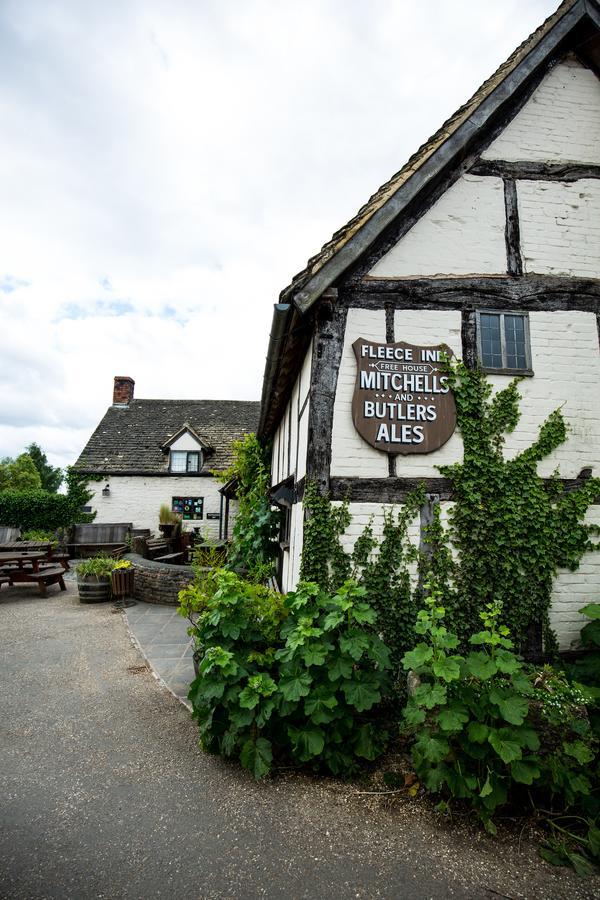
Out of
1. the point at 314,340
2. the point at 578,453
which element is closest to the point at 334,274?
the point at 314,340

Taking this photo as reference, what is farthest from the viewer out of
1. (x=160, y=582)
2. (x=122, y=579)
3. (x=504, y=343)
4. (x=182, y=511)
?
(x=182, y=511)

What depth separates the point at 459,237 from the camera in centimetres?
533

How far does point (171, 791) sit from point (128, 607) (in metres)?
6.73

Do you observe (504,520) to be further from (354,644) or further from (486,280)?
(486,280)

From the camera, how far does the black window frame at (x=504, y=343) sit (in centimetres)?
514

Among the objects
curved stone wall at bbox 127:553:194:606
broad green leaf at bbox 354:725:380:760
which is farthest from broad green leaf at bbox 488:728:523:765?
curved stone wall at bbox 127:553:194:606

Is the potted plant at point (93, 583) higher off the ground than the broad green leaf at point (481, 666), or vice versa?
the broad green leaf at point (481, 666)

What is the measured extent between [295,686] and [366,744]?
0.85 m

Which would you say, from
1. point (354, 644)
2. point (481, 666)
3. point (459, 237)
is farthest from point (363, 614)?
point (459, 237)

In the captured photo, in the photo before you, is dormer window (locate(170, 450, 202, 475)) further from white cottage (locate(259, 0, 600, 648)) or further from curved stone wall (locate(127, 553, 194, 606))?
white cottage (locate(259, 0, 600, 648))

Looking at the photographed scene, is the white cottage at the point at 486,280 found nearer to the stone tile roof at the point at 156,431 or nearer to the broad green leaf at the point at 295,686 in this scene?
the broad green leaf at the point at 295,686

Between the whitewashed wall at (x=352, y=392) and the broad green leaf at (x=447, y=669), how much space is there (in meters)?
1.99

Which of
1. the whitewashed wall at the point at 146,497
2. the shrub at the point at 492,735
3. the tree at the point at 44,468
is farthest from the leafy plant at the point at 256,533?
the tree at the point at 44,468

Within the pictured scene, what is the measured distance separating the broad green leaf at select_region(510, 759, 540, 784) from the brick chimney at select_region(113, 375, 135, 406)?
25980mm
